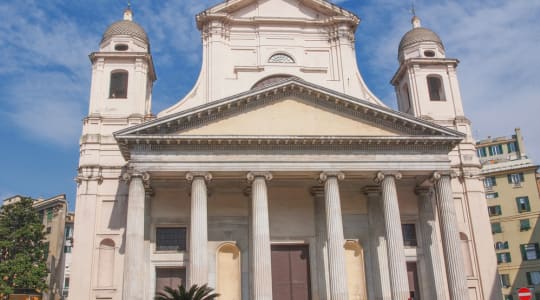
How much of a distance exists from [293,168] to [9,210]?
2387 cm

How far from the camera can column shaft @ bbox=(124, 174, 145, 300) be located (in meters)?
23.2

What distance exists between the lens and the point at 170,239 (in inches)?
1090

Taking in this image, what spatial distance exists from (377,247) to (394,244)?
2.95 m

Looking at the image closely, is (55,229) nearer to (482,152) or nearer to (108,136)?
(108,136)

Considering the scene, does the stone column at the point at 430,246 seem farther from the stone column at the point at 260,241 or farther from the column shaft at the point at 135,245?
the column shaft at the point at 135,245

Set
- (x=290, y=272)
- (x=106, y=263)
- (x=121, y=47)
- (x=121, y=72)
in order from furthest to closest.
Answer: (x=121, y=47) → (x=121, y=72) → (x=290, y=272) → (x=106, y=263)

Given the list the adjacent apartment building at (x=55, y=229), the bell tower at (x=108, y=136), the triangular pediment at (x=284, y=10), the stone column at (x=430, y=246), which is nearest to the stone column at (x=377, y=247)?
the stone column at (x=430, y=246)

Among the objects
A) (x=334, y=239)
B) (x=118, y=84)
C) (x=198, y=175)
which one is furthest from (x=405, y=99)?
(x=118, y=84)

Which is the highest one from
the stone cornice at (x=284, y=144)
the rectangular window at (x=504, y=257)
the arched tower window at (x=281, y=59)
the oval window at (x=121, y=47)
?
the oval window at (x=121, y=47)

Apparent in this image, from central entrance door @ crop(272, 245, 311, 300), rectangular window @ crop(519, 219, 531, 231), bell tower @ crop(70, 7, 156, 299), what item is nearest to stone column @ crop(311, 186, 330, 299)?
central entrance door @ crop(272, 245, 311, 300)

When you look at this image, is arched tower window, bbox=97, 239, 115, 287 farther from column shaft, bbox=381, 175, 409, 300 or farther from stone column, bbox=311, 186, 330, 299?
column shaft, bbox=381, 175, 409, 300

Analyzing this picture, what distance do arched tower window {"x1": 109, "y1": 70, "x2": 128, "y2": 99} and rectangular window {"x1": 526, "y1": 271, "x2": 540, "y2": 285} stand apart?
34371mm

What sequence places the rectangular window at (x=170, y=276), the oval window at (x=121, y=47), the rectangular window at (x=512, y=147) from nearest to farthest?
the rectangular window at (x=170, y=276)
the oval window at (x=121, y=47)
the rectangular window at (x=512, y=147)

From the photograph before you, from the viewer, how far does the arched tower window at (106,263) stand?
27156 millimetres
